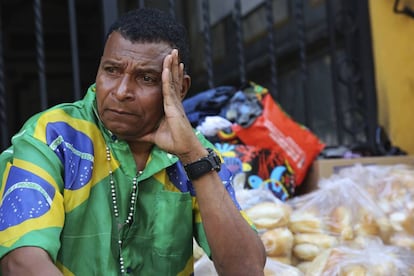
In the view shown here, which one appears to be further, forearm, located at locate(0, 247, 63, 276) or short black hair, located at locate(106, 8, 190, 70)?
short black hair, located at locate(106, 8, 190, 70)

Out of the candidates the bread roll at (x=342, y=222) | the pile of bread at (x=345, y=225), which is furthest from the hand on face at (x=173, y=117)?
the bread roll at (x=342, y=222)

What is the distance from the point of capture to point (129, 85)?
1.82 m

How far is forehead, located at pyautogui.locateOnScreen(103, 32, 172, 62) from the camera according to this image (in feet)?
5.95

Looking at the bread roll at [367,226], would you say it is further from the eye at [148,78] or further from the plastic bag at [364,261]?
the eye at [148,78]

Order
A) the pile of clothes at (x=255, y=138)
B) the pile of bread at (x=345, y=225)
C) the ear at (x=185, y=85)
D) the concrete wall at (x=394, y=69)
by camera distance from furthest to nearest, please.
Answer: the concrete wall at (x=394, y=69) < the pile of clothes at (x=255, y=138) < the pile of bread at (x=345, y=225) < the ear at (x=185, y=85)

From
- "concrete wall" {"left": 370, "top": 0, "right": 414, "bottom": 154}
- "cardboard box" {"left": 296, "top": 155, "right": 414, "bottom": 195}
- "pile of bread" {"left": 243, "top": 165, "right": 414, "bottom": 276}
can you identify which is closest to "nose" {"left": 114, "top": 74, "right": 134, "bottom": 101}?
"pile of bread" {"left": 243, "top": 165, "right": 414, "bottom": 276}

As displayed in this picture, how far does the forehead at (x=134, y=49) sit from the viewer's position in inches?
71.4

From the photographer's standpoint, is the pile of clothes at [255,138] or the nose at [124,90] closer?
the nose at [124,90]

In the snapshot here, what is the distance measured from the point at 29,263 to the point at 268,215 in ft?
4.52

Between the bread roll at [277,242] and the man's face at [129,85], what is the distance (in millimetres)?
992

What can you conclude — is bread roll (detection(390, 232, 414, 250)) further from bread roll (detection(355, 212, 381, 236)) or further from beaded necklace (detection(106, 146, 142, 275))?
beaded necklace (detection(106, 146, 142, 275))

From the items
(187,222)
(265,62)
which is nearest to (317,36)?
(265,62)

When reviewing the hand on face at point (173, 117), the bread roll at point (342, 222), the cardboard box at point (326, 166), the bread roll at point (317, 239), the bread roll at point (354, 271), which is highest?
the hand on face at point (173, 117)

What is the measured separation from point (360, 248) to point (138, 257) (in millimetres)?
1145
